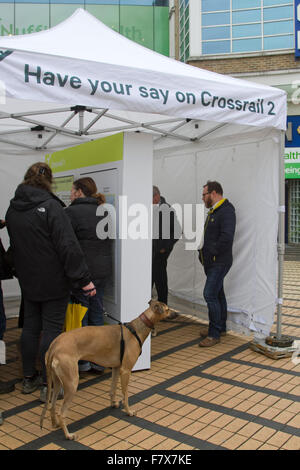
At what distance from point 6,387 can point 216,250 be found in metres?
2.77

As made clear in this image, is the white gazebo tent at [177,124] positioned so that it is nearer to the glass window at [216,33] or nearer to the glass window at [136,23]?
the glass window at [216,33]

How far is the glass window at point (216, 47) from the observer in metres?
17.0

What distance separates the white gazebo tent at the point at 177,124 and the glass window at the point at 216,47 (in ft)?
37.4

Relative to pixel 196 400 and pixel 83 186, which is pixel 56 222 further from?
pixel 196 400

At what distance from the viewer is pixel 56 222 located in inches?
141

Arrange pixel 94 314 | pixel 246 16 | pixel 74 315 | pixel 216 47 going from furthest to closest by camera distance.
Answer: pixel 216 47 < pixel 246 16 < pixel 94 314 < pixel 74 315

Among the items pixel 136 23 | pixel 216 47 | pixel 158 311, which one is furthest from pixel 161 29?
pixel 158 311

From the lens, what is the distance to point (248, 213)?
5.61 m

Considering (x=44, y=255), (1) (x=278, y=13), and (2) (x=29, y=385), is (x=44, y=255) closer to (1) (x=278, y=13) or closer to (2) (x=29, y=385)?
(2) (x=29, y=385)

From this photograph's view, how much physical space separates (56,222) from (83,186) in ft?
3.04

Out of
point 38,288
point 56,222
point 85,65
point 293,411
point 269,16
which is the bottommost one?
point 293,411

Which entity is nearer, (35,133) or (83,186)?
(83,186)

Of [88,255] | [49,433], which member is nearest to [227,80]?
[88,255]

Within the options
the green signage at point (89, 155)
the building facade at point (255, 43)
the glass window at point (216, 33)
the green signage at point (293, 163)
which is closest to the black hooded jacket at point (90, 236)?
the green signage at point (89, 155)
